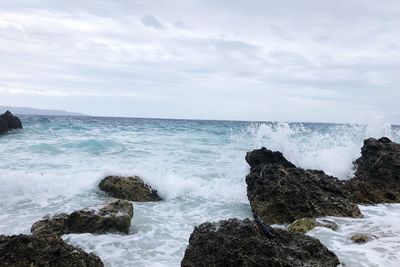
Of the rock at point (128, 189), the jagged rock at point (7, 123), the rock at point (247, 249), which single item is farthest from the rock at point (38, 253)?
the jagged rock at point (7, 123)

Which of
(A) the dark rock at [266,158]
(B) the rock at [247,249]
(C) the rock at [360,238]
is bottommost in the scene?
(C) the rock at [360,238]

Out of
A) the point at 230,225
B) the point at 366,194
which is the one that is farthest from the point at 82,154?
the point at 230,225

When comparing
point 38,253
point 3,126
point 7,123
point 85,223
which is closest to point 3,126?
point 3,126

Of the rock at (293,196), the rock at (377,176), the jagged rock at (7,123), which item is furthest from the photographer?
the jagged rock at (7,123)

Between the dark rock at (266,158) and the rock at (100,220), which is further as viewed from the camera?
the dark rock at (266,158)

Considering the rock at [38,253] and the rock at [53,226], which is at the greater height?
the rock at [38,253]

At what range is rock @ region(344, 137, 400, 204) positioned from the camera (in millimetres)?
10484

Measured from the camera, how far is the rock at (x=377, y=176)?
10.5 m

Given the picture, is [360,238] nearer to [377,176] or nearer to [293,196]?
[293,196]

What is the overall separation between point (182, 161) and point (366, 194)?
9.54 meters

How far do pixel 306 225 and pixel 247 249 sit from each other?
113 inches

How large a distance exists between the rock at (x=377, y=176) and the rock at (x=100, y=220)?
5595 millimetres

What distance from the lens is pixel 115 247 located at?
7.19 meters

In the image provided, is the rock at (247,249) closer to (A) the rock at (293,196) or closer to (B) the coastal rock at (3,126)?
(A) the rock at (293,196)
